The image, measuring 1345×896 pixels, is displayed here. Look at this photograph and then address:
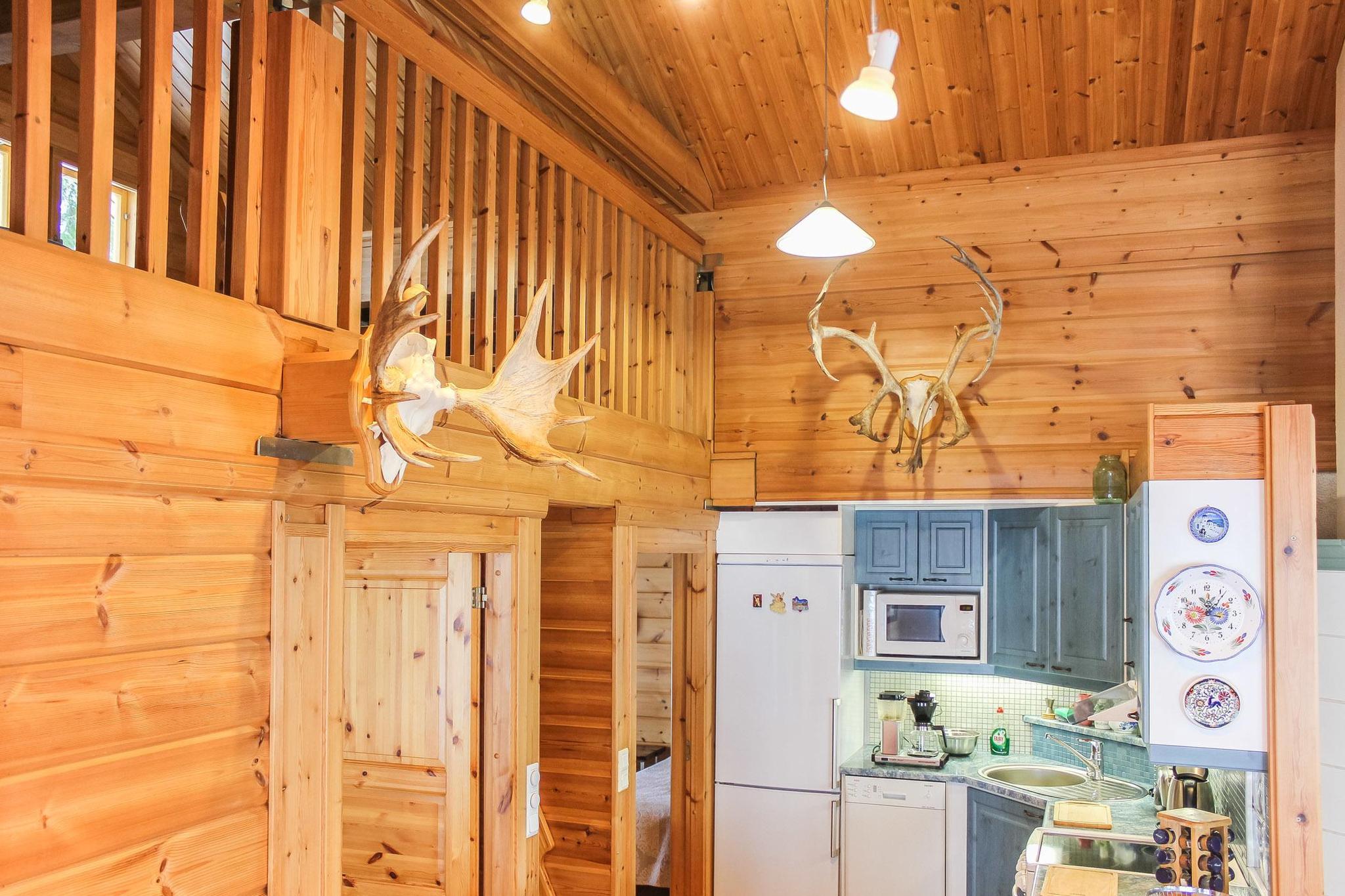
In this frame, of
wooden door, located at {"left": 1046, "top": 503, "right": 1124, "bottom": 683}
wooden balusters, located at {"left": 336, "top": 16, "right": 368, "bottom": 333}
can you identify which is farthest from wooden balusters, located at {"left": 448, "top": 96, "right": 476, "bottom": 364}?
wooden door, located at {"left": 1046, "top": 503, "right": 1124, "bottom": 683}

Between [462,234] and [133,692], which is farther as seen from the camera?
[462,234]

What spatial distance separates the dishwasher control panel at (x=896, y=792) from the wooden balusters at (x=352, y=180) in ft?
12.1

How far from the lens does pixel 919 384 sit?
205 inches

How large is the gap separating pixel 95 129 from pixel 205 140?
322 mm

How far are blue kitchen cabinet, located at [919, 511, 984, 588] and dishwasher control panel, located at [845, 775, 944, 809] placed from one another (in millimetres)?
1095

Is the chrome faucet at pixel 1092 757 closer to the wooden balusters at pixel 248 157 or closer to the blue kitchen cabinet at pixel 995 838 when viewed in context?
the blue kitchen cabinet at pixel 995 838

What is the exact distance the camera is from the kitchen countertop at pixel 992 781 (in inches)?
183

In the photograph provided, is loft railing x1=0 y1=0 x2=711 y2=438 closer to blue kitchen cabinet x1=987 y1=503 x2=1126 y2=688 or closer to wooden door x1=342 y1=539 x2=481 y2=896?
wooden door x1=342 y1=539 x2=481 y2=896

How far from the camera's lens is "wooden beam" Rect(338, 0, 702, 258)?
9.90ft

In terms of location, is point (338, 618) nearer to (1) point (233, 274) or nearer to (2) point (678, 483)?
(1) point (233, 274)

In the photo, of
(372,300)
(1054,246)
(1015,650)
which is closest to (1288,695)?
(1015,650)

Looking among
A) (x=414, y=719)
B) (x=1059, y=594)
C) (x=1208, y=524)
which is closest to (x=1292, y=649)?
(x=1208, y=524)

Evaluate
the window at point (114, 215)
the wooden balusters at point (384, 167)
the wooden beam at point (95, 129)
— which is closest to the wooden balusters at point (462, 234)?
the wooden balusters at point (384, 167)

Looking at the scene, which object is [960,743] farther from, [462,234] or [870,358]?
[462,234]
